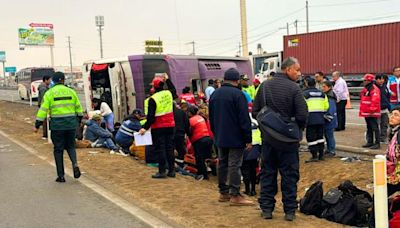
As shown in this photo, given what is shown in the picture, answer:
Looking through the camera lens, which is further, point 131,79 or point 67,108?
point 131,79

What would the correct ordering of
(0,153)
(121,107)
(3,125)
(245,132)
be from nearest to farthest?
(245,132) → (0,153) → (121,107) → (3,125)

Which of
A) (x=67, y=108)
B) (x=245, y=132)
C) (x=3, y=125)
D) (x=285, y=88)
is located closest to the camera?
(x=285, y=88)

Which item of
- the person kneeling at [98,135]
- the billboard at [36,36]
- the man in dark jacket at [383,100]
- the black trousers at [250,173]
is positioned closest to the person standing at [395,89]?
the man in dark jacket at [383,100]

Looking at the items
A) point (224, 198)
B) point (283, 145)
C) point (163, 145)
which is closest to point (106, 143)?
point (163, 145)

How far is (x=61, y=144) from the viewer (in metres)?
7.98

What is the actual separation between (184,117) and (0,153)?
5243 millimetres

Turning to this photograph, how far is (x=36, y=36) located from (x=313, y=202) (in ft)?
262

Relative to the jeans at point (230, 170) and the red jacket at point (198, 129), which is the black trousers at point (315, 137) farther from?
the jeans at point (230, 170)

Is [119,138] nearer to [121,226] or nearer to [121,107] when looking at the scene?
[121,107]

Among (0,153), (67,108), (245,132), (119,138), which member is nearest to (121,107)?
(119,138)

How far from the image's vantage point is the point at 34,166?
9547mm

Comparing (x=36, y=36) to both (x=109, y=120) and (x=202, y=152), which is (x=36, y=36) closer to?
(x=109, y=120)

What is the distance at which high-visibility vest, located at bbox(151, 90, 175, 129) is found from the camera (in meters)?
7.93

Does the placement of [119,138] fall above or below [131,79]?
below
